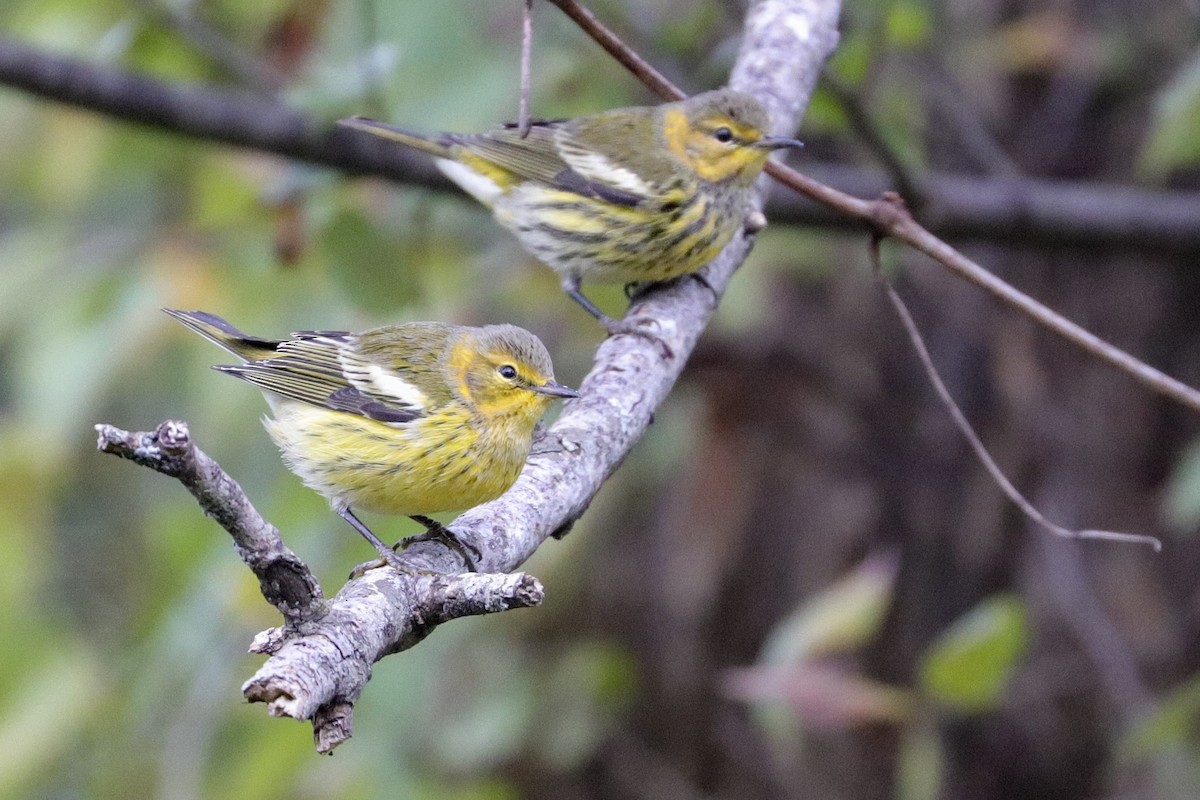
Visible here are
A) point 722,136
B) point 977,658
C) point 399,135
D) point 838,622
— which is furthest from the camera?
point 399,135

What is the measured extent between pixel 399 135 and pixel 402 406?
1.42m

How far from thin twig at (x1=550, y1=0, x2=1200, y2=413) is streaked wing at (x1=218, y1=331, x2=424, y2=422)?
104cm

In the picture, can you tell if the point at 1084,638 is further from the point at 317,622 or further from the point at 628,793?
the point at 317,622

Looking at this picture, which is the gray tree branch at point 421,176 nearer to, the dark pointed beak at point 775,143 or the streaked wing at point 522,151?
the streaked wing at point 522,151

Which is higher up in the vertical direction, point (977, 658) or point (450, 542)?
point (977, 658)

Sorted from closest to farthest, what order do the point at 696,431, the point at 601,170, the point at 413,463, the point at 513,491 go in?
the point at 513,491
the point at 413,463
the point at 601,170
the point at 696,431

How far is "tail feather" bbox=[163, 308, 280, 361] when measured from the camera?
3.54 meters

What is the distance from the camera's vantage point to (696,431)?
571 cm

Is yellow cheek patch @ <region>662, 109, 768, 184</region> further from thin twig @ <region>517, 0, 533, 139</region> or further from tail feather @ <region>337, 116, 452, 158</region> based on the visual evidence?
thin twig @ <region>517, 0, 533, 139</region>

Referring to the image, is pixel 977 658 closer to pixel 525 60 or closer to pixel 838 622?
pixel 838 622

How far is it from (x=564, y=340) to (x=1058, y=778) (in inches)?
121

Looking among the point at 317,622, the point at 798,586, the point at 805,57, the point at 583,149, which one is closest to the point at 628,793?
the point at 798,586

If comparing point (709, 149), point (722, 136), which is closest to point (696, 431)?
point (709, 149)

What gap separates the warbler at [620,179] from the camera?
3.83 meters
